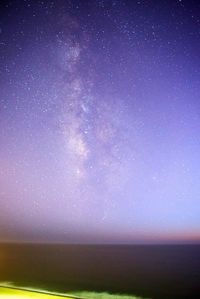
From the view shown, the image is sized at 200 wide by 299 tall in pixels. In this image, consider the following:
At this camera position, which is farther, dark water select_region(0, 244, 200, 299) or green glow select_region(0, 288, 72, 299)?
dark water select_region(0, 244, 200, 299)

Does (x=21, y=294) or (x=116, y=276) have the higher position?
(x=21, y=294)

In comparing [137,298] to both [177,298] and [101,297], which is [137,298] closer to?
[101,297]

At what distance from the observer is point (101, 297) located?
16.4 m

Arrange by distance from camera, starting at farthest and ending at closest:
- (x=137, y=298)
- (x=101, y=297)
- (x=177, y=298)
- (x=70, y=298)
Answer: (x=177, y=298), (x=137, y=298), (x=101, y=297), (x=70, y=298)

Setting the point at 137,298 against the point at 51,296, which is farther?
the point at 137,298

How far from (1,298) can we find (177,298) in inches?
551

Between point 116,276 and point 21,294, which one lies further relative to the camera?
point 116,276

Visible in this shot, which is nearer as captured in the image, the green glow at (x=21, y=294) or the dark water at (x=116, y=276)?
the green glow at (x=21, y=294)

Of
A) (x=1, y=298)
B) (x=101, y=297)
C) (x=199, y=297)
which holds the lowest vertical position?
(x=199, y=297)

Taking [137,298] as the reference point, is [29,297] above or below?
above

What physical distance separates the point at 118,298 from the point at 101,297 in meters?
1.07

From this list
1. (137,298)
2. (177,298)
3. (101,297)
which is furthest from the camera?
(177,298)

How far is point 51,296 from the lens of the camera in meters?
11.3

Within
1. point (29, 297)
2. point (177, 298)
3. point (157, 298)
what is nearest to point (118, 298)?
point (157, 298)
